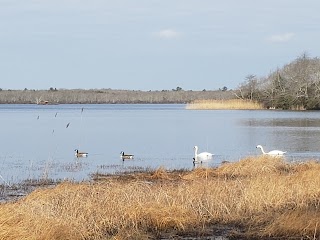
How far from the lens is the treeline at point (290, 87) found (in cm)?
6469

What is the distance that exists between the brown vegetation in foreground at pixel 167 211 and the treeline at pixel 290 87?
→ 53.0 meters

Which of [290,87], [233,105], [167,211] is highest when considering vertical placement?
[290,87]

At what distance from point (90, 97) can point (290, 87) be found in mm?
53553

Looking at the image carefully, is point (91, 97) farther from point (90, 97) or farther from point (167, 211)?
point (167, 211)

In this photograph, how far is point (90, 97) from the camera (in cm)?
11344

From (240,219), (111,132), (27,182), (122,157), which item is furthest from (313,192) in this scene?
(111,132)

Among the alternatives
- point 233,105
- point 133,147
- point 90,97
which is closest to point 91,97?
point 90,97

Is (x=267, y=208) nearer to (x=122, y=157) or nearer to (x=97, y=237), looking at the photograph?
(x=97, y=237)

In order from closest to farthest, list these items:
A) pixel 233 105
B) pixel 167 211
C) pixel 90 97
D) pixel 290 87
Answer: pixel 167 211, pixel 290 87, pixel 233 105, pixel 90 97

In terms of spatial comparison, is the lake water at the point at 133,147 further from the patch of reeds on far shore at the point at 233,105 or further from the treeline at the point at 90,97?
the treeline at the point at 90,97

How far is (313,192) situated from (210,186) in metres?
2.05

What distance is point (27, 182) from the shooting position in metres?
16.2

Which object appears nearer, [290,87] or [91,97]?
[290,87]

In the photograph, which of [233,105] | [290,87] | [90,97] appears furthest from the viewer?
[90,97]
